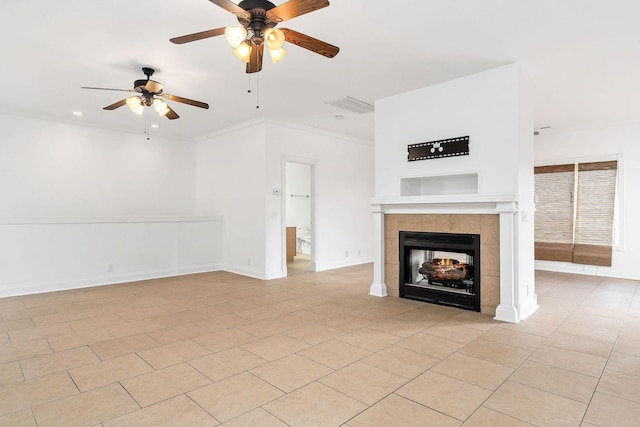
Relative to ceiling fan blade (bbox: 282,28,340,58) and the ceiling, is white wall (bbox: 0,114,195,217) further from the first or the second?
ceiling fan blade (bbox: 282,28,340,58)

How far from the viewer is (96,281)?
5891mm

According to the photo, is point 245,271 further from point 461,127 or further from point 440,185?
point 461,127

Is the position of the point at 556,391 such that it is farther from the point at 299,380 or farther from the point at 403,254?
the point at 403,254

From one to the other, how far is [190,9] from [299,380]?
2.92m

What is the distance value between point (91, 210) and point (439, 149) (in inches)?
239

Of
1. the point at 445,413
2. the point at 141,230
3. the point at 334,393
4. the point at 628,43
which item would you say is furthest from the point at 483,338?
the point at 141,230

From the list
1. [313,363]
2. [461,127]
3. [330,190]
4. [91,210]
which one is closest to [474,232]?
[461,127]

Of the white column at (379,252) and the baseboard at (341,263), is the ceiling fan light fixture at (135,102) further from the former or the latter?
the baseboard at (341,263)

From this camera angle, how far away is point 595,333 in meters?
3.53

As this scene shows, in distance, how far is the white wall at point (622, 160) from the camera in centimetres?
629

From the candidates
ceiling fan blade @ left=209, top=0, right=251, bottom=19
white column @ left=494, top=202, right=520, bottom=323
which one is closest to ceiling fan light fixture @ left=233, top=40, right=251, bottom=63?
ceiling fan blade @ left=209, top=0, right=251, bottom=19

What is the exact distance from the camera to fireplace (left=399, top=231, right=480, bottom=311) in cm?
427

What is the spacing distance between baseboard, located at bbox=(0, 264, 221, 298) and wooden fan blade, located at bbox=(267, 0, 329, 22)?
5307mm

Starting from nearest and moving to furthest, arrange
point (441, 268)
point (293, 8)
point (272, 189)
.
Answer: point (293, 8) < point (441, 268) < point (272, 189)
